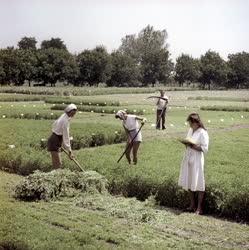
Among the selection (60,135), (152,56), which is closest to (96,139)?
(60,135)

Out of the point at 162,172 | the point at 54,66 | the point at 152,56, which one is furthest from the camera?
the point at 152,56

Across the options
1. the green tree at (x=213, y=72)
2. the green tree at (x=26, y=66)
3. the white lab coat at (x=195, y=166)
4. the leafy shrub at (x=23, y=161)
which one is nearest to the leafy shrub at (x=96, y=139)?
the leafy shrub at (x=23, y=161)

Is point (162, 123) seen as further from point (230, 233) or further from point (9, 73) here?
point (9, 73)

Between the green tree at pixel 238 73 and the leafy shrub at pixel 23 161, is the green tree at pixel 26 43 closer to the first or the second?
the green tree at pixel 238 73

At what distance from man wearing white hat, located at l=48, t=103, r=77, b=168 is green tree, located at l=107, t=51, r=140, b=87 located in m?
73.2

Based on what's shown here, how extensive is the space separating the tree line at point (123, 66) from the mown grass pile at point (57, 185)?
5424cm

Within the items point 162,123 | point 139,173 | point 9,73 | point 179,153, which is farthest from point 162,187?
point 9,73

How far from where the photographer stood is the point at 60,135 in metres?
11.4

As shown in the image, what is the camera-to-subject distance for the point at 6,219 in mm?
8109

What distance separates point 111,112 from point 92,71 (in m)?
47.8

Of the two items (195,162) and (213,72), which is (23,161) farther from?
(213,72)

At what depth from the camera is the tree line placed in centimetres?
6950

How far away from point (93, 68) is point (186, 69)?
26.7 m

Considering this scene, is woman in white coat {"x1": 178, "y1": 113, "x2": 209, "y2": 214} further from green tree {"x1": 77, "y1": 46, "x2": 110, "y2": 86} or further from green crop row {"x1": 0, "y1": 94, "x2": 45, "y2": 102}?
green tree {"x1": 77, "y1": 46, "x2": 110, "y2": 86}
